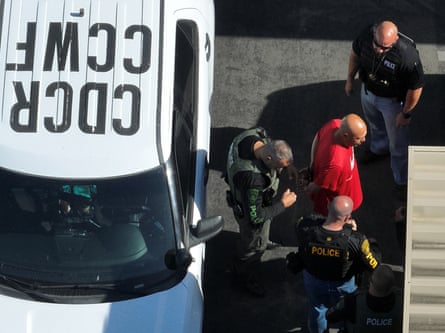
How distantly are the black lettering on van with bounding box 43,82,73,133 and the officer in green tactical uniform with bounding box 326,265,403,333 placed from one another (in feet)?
8.07

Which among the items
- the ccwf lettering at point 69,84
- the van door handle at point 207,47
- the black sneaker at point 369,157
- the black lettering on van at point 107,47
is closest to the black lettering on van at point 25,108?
the ccwf lettering at point 69,84

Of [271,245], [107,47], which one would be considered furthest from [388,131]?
[107,47]

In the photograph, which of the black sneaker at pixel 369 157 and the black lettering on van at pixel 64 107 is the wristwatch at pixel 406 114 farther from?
the black lettering on van at pixel 64 107

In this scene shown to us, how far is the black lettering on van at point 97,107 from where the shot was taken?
251 inches

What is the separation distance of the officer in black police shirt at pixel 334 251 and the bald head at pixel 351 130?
1.70 feet

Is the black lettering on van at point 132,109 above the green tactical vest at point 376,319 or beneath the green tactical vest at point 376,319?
above

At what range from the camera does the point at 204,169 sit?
7.27m

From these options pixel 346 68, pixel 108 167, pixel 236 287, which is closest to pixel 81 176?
pixel 108 167

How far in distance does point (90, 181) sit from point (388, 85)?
9.34 feet

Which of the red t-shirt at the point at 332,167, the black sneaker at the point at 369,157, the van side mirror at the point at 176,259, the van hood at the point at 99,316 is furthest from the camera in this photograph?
the black sneaker at the point at 369,157

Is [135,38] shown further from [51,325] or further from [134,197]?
[51,325]

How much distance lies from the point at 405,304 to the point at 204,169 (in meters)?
2.10

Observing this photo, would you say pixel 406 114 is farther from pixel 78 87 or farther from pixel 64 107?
pixel 64 107

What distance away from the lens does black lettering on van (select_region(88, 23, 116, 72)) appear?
6527mm
